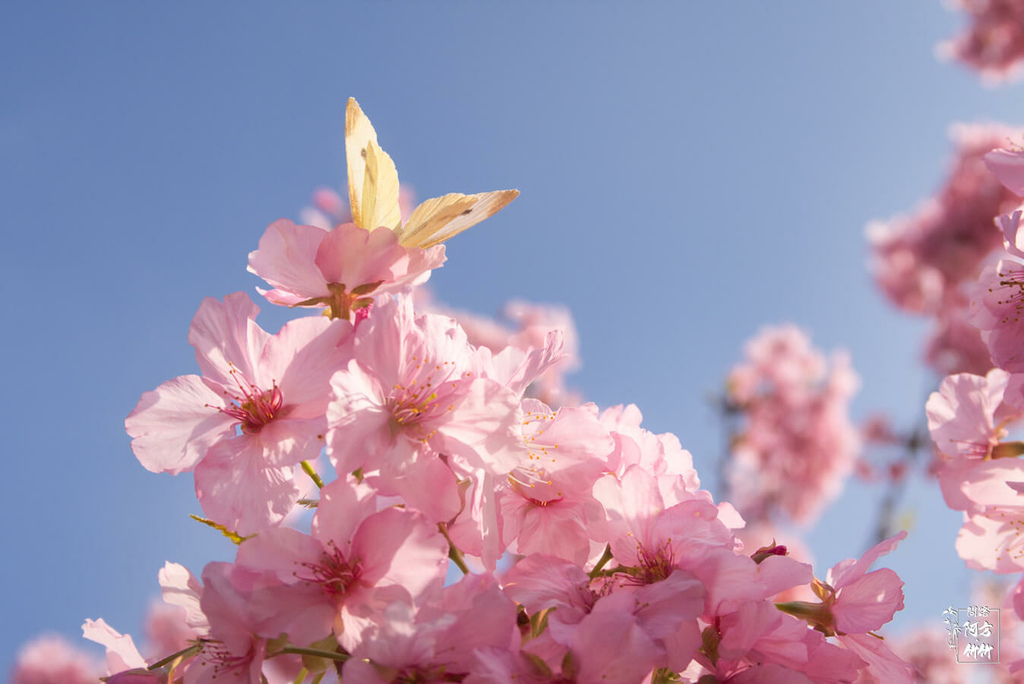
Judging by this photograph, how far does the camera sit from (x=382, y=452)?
26.2 inches

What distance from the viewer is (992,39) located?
25.7ft

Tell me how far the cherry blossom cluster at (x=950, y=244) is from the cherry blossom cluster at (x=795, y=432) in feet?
3.63

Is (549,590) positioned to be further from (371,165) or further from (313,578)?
(371,165)

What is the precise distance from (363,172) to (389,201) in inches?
1.7

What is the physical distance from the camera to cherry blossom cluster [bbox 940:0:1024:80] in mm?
7617

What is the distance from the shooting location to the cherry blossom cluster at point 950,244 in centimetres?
729

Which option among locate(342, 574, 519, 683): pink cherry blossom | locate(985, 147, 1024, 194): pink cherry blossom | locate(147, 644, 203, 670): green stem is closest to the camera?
locate(342, 574, 519, 683): pink cherry blossom

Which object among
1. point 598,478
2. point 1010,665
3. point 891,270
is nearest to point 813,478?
point 891,270

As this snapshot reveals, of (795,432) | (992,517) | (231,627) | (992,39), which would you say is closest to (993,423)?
(992,517)

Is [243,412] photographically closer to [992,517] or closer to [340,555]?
[340,555]

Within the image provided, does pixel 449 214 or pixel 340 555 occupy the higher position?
pixel 449 214

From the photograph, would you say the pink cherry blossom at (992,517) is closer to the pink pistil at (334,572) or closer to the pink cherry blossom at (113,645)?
the pink pistil at (334,572)

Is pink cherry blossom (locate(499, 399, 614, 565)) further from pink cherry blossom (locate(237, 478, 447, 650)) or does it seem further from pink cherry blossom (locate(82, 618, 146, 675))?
pink cherry blossom (locate(82, 618, 146, 675))

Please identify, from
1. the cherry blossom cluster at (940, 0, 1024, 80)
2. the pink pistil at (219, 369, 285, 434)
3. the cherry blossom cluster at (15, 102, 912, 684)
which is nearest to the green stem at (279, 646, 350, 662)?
the cherry blossom cluster at (15, 102, 912, 684)
